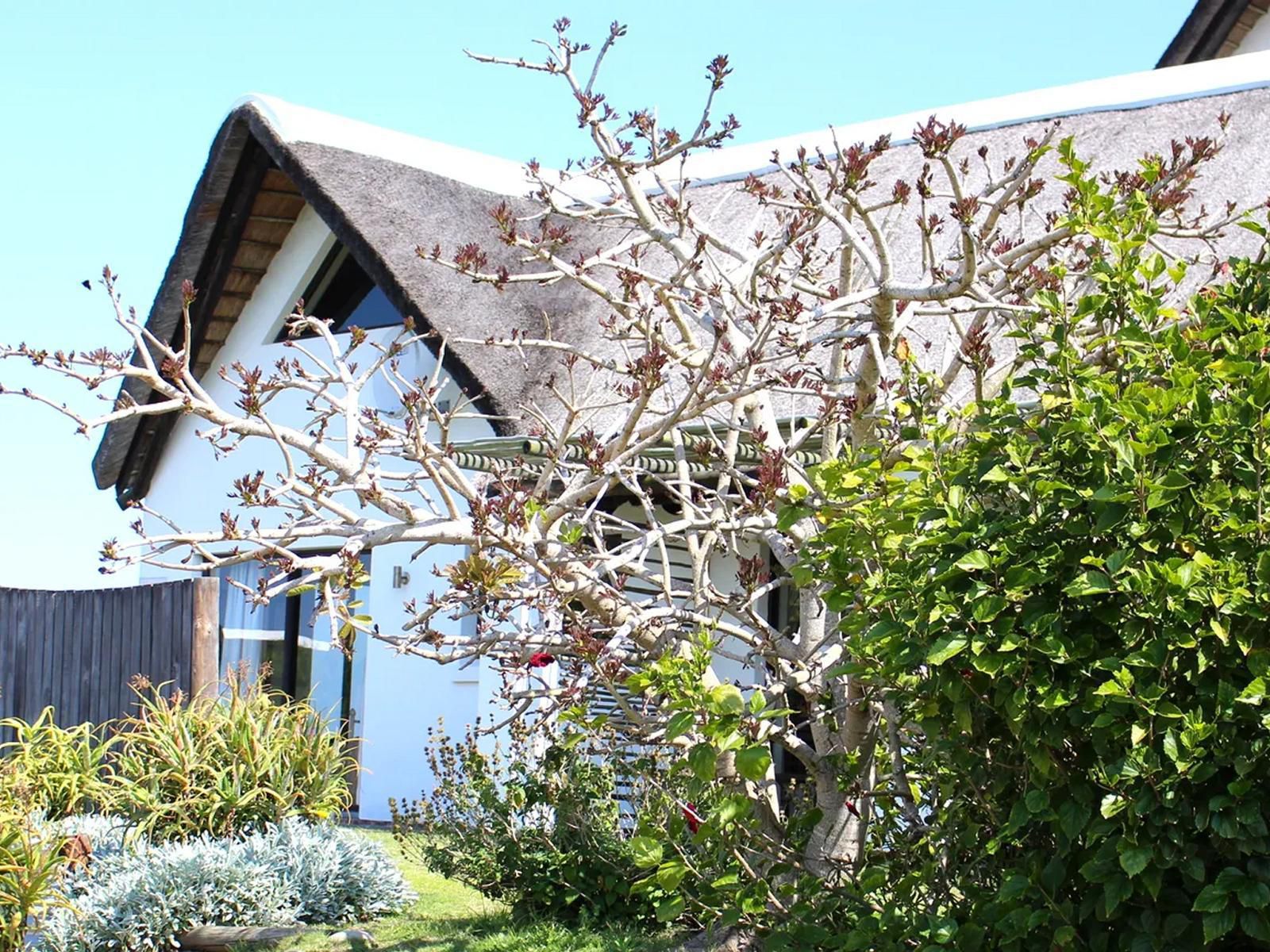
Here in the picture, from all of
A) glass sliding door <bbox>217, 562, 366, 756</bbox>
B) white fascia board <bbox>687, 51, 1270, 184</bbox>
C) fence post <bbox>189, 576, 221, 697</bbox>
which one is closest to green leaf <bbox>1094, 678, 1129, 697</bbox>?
fence post <bbox>189, 576, 221, 697</bbox>

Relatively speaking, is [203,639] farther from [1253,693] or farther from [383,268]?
[1253,693]

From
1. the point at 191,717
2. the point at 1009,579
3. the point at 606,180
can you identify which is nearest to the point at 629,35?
the point at 606,180

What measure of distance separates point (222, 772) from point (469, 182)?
28.0 feet

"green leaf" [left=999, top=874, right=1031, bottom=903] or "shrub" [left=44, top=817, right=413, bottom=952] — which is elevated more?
"green leaf" [left=999, top=874, right=1031, bottom=903]

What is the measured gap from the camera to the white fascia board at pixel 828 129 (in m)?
12.1

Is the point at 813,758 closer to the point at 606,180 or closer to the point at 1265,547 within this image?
the point at 1265,547

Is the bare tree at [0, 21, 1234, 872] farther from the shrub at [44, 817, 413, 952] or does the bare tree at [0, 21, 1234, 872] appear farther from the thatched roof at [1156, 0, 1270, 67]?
the thatched roof at [1156, 0, 1270, 67]

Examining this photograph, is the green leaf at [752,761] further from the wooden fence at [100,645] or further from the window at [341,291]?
the window at [341,291]

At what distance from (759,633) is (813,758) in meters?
0.45

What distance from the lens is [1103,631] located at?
Answer: 3.35 metres

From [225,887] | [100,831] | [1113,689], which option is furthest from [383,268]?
[1113,689]

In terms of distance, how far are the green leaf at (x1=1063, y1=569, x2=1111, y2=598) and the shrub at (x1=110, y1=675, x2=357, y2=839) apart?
5.46 metres

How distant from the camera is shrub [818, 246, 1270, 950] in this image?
3131mm

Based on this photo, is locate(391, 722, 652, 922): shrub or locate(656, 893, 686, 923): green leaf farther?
locate(391, 722, 652, 922): shrub
